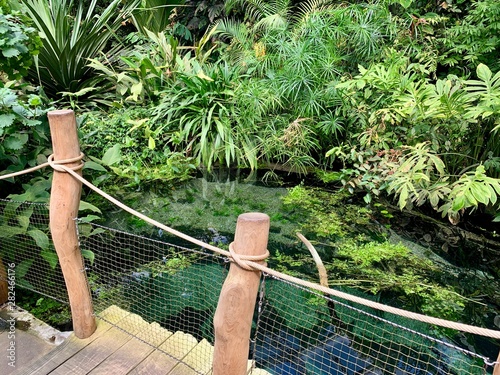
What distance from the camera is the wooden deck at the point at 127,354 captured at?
1616 millimetres

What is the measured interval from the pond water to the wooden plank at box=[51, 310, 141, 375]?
144 cm

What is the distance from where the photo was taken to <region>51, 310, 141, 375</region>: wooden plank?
162cm

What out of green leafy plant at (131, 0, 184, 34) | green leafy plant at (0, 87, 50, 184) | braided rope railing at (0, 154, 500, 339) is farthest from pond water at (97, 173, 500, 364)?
Answer: green leafy plant at (131, 0, 184, 34)

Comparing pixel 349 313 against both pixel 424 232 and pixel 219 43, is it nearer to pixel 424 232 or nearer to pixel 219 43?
pixel 424 232

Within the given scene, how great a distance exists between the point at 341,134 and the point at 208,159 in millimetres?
1497

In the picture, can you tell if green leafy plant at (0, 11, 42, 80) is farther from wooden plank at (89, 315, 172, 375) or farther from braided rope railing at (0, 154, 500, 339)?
wooden plank at (89, 315, 172, 375)

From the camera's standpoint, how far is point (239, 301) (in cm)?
123

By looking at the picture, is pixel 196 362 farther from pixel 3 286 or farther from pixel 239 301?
pixel 3 286

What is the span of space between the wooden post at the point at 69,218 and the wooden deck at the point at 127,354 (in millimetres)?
74

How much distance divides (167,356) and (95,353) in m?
0.30

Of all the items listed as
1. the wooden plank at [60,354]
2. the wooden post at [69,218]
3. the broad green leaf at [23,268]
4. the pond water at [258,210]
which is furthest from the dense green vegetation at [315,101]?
the wooden plank at [60,354]

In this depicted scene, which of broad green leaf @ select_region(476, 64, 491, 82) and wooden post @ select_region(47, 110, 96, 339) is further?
broad green leaf @ select_region(476, 64, 491, 82)

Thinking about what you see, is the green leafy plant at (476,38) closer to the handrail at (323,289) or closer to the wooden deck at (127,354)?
the handrail at (323,289)

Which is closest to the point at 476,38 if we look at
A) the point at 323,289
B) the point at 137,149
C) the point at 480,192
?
the point at 480,192
